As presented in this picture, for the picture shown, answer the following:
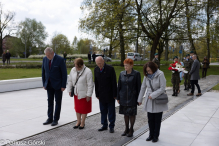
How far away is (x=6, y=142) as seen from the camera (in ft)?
15.3

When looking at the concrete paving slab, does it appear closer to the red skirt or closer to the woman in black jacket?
the red skirt

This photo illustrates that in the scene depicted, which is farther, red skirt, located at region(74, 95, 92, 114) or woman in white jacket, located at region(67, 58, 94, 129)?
red skirt, located at region(74, 95, 92, 114)

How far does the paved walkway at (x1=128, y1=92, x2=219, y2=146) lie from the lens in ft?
15.9

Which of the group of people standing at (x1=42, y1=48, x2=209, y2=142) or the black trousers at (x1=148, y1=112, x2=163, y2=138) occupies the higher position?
the group of people standing at (x1=42, y1=48, x2=209, y2=142)

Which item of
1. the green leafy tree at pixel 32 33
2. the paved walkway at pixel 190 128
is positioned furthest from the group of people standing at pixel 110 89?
the green leafy tree at pixel 32 33

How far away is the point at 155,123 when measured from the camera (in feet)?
15.9

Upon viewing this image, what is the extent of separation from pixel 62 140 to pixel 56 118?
4.24 ft

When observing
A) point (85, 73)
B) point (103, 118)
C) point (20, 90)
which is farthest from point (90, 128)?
point (20, 90)

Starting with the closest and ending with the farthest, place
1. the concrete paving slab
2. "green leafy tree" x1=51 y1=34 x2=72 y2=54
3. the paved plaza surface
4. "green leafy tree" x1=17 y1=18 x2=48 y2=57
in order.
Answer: the paved plaza surface, the concrete paving slab, "green leafy tree" x1=17 y1=18 x2=48 y2=57, "green leafy tree" x1=51 y1=34 x2=72 y2=54

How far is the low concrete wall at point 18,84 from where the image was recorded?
11.3 metres

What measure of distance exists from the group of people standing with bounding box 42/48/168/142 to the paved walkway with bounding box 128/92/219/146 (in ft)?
1.22

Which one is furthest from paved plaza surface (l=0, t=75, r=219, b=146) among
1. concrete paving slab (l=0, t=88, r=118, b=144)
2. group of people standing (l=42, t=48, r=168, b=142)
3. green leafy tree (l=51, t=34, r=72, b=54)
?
green leafy tree (l=51, t=34, r=72, b=54)

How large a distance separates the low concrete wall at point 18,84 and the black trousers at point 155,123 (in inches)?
334

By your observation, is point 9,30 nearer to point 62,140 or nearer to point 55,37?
point 55,37
